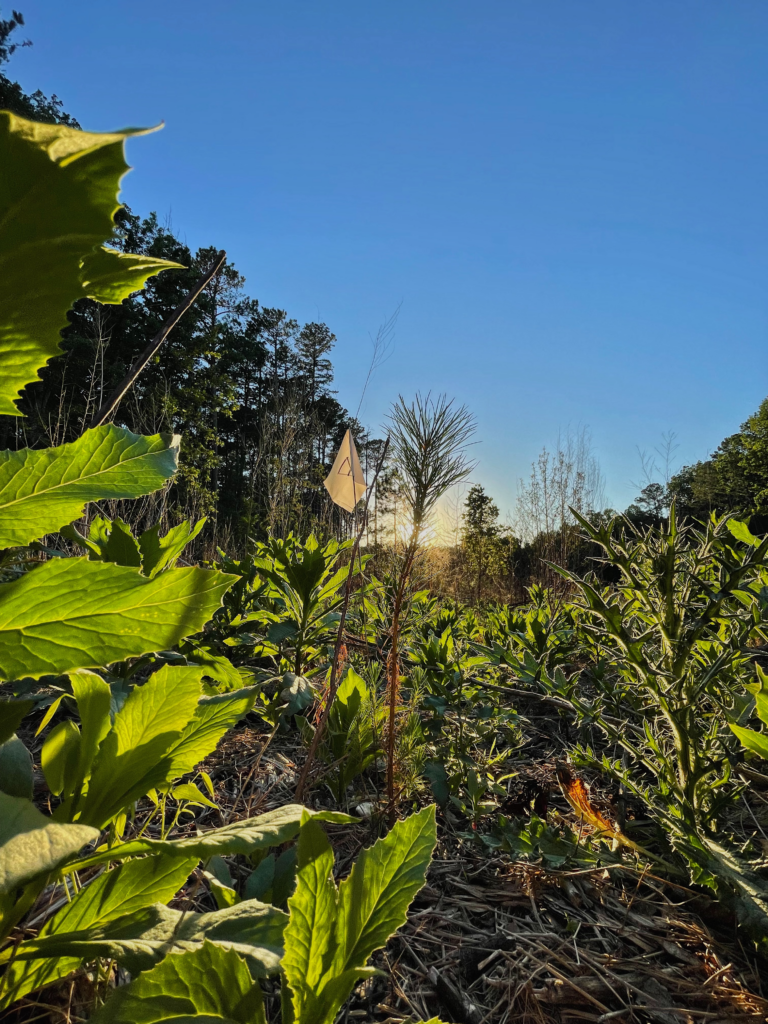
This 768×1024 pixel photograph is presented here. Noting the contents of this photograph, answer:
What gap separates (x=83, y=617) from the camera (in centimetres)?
45

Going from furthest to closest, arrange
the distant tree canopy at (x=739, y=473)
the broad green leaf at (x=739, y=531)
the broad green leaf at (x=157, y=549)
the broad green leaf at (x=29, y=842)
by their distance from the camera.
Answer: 1. the distant tree canopy at (x=739, y=473)
2. the broad green leaf at (x=157, y=549)
3. the broad green leaf at (x=739, y=531)
4. the broad green leaf at (x=29, y=842)

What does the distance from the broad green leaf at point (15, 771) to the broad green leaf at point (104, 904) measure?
0.12 m

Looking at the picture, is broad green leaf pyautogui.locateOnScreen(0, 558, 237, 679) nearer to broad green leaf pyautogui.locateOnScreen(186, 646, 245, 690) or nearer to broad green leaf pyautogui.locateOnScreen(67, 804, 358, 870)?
broad green leaf pyautogui.locateOnScreen(67, 804, 358, 870)

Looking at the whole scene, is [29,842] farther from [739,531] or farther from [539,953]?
[739,531]

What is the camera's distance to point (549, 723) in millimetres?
2111

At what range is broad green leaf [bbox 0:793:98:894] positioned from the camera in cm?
28

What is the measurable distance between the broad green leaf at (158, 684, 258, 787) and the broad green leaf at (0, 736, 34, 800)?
0.14 m

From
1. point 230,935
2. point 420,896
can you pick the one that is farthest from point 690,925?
point 230,935

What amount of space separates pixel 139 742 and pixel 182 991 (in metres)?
0.23

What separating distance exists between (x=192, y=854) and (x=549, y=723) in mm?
1888

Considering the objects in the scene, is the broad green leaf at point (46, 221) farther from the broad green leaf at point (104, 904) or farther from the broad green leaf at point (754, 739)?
the broad green leaf at point (754, 739)

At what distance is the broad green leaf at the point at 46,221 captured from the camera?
319 millimetres

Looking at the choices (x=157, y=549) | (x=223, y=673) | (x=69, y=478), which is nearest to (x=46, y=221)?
(x=69, y=478)

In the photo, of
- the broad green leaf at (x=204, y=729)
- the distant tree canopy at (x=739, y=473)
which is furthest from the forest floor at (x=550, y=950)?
the distant tree canopy at (x=739, y=473)
